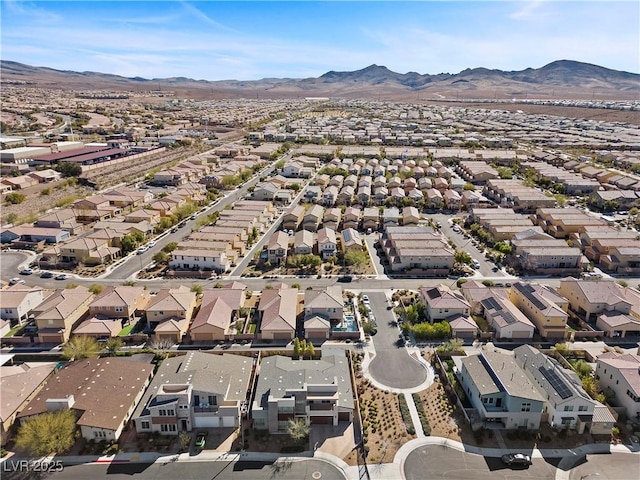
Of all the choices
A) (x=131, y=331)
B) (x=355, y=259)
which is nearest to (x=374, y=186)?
(x=355, y=259)

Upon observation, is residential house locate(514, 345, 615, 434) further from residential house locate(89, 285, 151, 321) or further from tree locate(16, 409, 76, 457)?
residential house locate(89, 285, 151, 321)

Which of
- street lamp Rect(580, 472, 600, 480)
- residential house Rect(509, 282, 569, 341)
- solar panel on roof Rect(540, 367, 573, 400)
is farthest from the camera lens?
residential house Rect(509, 282, 569, 341)

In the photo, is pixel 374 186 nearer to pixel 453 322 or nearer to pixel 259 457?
pixel 453 322

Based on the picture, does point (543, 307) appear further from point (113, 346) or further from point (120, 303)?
point (120, 303)

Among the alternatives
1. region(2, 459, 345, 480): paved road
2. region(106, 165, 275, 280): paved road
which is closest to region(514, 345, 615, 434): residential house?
region(2, 459, 345, 480): paved road

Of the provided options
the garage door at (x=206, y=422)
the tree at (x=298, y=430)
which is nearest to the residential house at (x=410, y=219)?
Result: the tree at (x=298, y=430)
